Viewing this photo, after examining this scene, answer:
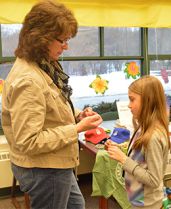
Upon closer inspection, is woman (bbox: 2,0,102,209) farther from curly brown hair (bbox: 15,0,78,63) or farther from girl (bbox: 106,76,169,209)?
girl (bbox: 106,76,169,209)

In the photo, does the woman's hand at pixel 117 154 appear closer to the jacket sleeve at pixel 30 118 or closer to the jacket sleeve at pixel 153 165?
the jacket sleeve at pixel 153 165

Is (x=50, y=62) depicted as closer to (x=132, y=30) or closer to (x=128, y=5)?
(x=128, y=5)

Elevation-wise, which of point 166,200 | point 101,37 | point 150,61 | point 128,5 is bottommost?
point 166,200

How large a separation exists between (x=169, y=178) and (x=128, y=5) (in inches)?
67.8

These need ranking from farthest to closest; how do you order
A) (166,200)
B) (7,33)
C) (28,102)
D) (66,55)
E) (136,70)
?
(136,70) < (66,55) < (7,33) < (166,200) < (28,102)

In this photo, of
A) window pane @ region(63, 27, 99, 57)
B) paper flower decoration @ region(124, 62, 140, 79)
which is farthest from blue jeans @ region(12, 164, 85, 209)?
paper flower decoration @ region(124, 62, 140, 79)

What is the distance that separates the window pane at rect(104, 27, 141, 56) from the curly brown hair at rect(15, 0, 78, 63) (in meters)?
2.08

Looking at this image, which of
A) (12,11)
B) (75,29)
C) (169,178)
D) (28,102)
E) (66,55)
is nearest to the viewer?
(28,102)

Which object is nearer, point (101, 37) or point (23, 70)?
point (23, 70)

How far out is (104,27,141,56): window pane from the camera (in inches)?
127

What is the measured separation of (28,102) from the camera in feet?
3.63

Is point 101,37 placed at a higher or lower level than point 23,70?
higher

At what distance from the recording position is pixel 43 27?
116 cm

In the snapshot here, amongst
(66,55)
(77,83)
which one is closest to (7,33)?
(66,55)
